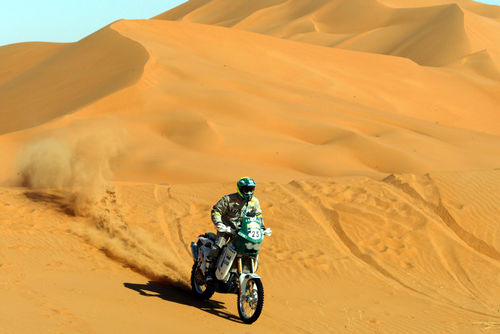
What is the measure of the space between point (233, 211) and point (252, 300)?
1.02 meters

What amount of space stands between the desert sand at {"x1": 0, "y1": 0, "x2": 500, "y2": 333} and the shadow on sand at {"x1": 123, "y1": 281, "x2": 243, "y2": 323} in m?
0.04

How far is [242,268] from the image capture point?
22.8 ft

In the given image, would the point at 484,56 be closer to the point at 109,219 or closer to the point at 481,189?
the point at 481,189

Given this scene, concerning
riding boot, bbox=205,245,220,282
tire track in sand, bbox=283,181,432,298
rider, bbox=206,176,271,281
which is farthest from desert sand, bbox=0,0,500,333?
→ rider, bbox=206,176,271,281

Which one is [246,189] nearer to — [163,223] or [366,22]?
[163,223]

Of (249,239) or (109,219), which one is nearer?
(249,239)

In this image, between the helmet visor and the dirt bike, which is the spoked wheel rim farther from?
the helmet visor

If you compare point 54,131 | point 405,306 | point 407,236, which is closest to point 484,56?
point 54,131

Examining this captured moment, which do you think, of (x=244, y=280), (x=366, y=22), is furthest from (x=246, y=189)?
(x=366, y=22)

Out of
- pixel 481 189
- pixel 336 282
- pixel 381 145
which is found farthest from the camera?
pixel 381 145

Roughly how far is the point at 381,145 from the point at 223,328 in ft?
46.0

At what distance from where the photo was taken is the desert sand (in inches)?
304

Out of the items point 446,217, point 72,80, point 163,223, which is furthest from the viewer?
point 72,80

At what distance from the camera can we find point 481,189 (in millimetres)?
12836
